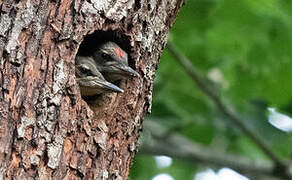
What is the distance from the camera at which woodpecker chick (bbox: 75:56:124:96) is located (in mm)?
5438

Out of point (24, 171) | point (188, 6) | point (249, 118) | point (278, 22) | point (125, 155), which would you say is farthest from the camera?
point (249, 118)

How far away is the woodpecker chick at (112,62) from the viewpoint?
17.8 feet

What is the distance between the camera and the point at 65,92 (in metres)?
4.83

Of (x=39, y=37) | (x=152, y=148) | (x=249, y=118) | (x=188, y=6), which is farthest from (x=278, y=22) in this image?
(x=39, y=37)

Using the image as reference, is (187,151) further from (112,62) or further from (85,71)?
(85,71)

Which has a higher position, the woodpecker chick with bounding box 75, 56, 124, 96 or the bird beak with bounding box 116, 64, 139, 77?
the bird beak with bounding box 116, 64, 139, 77

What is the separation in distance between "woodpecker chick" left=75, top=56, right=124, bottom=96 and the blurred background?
265 centimetres

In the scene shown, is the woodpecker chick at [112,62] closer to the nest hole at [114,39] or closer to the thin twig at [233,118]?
the nest hole at [114,39]

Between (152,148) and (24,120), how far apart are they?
6.25 meters

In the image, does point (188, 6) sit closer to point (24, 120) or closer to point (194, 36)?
point (194, 36)

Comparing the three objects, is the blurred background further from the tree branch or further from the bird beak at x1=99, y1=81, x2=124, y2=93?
the bird beak at x1=99, y1=81, x2=124, y2=93

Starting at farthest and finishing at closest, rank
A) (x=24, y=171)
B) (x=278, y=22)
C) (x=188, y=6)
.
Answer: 1. (x=188, y=6)
2. (x=278, y=22)
3. (x=24, y=171)

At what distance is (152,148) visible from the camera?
1077 centimetres

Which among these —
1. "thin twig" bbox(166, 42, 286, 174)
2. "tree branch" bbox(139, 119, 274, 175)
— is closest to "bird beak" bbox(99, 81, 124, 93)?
"thin twig" bbox(166, 42, 286, 174)
